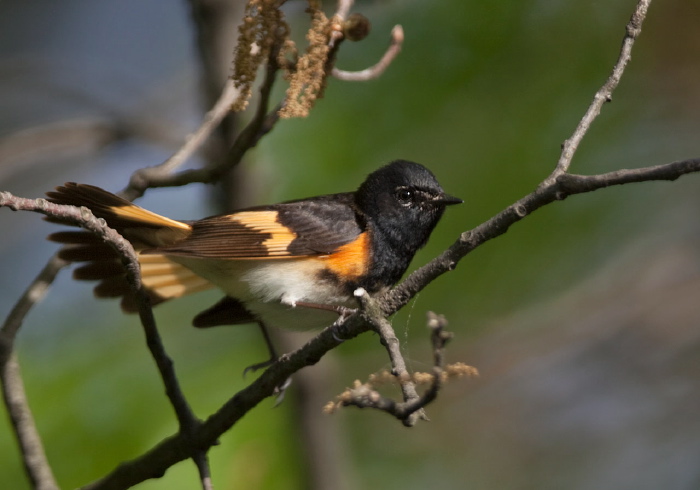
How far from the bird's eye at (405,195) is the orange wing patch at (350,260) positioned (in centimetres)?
28

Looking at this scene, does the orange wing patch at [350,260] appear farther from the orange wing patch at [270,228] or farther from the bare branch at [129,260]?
the bare branch at [129,260]

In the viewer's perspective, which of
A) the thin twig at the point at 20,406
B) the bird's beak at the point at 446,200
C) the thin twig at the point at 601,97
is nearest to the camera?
the thin twig at the point at 601,97

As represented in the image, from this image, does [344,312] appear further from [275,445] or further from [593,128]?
[593,128]

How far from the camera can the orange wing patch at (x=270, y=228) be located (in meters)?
2.79

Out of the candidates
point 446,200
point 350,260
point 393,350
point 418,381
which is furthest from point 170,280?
point 418,381

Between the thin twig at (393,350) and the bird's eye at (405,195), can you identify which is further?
the bird's eye at (405,195)

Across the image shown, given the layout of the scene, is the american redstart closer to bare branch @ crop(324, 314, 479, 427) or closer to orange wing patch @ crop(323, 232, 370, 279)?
orange wing patch @ crop(323, 232, 370, 279)

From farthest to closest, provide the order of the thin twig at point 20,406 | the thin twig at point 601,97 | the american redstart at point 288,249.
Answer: the american redstart at point 288,249, the thin twig at point 20,406, the thin twig at point 601,97

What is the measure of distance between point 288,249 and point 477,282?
1230 mm

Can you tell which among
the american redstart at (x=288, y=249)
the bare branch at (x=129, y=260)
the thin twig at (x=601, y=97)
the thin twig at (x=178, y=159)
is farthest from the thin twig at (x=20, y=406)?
the thin twig at (x=601, y=97)

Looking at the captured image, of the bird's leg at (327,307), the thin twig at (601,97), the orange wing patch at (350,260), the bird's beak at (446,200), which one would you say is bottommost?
the thin twig at (601,97)

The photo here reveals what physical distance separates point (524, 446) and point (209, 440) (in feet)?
8.45

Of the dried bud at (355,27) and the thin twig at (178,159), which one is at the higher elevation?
the thin twig at (178,159)

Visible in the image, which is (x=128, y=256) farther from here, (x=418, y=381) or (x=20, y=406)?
(x=418, y=381)
